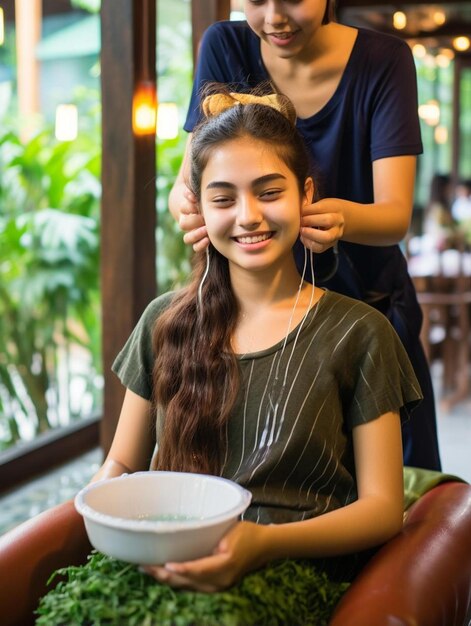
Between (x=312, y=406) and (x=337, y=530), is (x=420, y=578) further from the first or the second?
(x=312, y=406)

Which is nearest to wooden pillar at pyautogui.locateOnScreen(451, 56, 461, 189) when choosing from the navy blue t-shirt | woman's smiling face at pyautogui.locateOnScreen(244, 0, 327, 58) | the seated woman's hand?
the navy blue t-shirt

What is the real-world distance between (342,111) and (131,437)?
78 centimetres

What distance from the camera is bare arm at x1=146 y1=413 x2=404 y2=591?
4.16ft

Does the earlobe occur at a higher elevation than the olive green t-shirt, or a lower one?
higher

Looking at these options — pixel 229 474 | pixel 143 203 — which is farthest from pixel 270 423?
pixel 143 203

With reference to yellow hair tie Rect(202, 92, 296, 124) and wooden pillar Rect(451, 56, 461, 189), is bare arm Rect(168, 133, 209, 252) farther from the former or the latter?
wooden pillar Rect(451, 56, 461, 189)

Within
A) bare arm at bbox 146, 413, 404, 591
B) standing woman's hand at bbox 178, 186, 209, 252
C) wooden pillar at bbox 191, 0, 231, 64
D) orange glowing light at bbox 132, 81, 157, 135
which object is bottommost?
bare arm at bbox 146, 413, 404, 591

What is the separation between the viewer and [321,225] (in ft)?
5.24

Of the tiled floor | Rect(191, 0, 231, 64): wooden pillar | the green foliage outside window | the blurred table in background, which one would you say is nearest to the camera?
Rect(191, 0, 231, 64): wooden pillar

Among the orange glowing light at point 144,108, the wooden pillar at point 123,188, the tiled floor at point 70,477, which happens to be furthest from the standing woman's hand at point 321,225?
the tiled floor at point 70,477

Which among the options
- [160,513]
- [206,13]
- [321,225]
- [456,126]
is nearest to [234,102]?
[321,225]

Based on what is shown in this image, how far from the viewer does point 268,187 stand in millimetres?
1582

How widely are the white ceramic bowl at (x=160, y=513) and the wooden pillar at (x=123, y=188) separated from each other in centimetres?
171

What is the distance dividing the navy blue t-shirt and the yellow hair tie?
163mm
